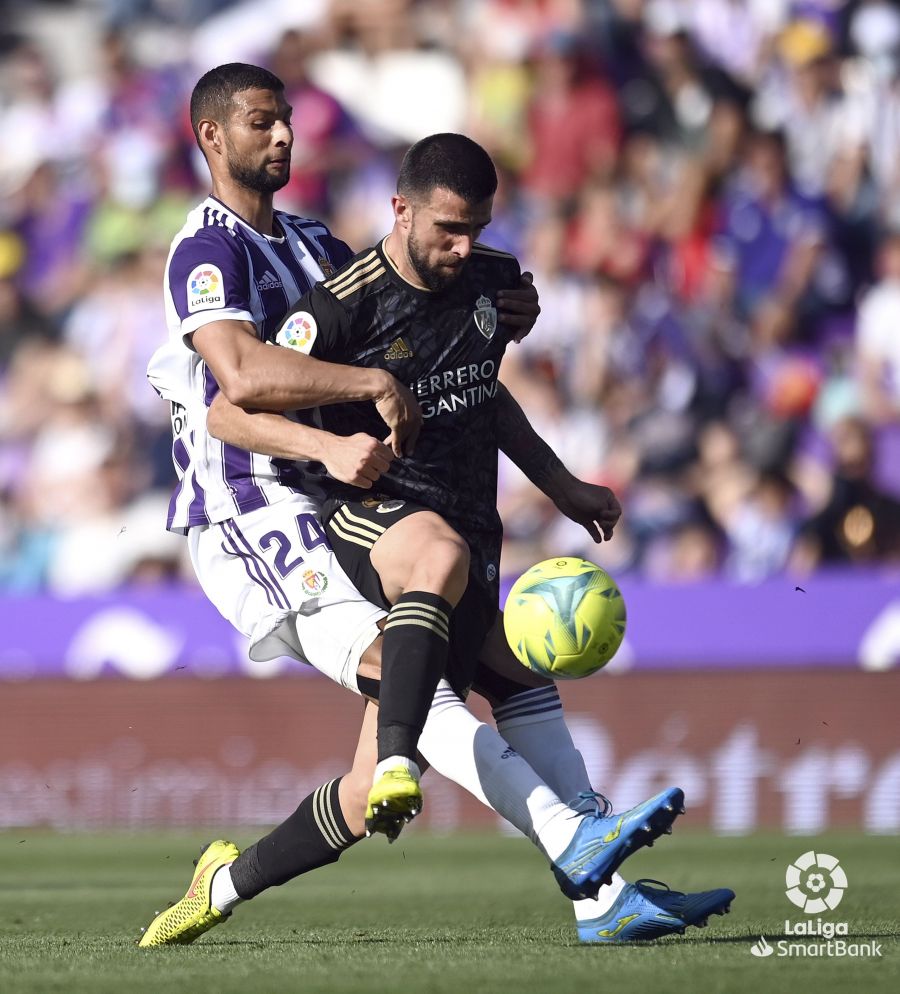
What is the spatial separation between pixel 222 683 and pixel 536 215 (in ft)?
14.9

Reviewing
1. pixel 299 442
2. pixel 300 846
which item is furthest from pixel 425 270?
pixel 300 846

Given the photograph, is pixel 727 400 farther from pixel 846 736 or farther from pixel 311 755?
pixel 311 755

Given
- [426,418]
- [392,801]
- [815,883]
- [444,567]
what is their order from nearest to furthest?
1. [392,801]
2. [444,567]
3. [426,418]
4. [815,883]

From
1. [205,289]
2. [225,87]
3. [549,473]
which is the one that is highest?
[225,87]

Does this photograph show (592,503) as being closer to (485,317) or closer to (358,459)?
(485,317)

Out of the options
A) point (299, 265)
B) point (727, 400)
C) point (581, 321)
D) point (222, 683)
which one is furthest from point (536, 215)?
point (299, 265)

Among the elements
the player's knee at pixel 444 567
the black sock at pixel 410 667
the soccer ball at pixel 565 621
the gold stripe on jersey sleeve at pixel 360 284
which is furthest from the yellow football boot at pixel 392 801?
the gold stripe on jersey sleeve at pixel 360 284

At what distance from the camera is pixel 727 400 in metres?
12.7

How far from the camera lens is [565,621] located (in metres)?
5.23

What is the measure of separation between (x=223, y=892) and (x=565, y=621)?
4.27ft

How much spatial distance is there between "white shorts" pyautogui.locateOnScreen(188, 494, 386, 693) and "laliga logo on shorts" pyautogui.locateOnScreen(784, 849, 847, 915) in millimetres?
2188

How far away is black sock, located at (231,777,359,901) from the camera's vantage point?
5238 mm

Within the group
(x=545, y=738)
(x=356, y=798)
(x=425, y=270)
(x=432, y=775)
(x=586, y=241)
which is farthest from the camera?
(x=586, y=241)

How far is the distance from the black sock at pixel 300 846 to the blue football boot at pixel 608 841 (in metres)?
0.76
